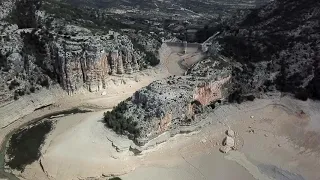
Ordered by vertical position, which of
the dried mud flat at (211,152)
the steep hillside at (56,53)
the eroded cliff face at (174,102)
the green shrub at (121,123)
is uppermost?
the steep hillside at (56,53)

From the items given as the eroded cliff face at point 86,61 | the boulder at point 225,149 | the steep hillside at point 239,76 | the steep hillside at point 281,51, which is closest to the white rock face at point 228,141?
the boulder at point 225,149

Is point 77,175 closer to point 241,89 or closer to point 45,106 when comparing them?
point 45,106

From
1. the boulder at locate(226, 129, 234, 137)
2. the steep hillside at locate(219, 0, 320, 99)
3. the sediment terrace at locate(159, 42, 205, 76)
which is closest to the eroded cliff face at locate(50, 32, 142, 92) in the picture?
the sediment terrace at locate(159, 42, 205, 76)

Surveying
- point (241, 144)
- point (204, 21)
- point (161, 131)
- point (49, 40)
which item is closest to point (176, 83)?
point (161, 131)

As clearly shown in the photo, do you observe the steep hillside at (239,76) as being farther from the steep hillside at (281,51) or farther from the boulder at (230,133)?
the boulder at (230,133)

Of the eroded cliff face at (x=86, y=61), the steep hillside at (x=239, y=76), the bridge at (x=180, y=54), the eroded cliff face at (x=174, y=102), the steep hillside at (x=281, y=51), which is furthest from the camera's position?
the bridge at (x=180, y=54)

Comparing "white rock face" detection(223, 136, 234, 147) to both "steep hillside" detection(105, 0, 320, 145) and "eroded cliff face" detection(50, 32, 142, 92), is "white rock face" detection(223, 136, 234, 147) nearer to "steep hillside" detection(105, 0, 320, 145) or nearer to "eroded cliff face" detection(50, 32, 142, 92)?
"steep hillside" detection(105, 0, 320, 145)
